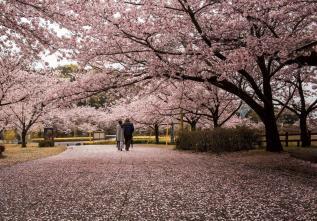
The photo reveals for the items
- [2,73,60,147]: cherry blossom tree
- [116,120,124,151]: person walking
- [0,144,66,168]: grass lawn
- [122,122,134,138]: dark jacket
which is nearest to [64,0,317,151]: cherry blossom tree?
[0,144,66,168]: grass lawn

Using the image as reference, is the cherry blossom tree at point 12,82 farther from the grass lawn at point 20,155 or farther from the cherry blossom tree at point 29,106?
the grass lawn at point 20,155

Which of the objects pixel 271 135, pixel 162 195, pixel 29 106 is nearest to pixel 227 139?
pixel 271 135

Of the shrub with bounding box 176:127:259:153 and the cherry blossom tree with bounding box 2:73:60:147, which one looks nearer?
the shrub with bounding box 176:127:259:153

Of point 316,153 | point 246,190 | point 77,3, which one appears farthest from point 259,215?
point 316,153

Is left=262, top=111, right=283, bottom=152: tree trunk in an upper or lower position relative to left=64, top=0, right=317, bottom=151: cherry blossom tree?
lower

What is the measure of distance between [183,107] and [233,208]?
68.5 feet

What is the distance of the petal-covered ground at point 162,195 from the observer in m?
5.53

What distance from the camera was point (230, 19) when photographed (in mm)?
13711

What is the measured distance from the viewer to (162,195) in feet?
23.1

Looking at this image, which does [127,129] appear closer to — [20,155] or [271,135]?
[20,155]

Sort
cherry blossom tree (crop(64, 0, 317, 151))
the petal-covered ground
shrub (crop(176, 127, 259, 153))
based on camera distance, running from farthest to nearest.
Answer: shrub (crop(176, 127, 259, 153)) → cherry blossom tree (crop(64, 0, 317, 151)) → the petal-covered ground

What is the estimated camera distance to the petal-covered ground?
18.1 ft

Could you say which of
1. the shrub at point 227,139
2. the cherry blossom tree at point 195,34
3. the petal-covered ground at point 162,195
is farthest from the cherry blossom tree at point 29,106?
the petal-covered ground at point 162,195

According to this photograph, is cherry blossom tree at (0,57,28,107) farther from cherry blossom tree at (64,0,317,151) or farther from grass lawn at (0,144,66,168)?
cherry blossom tree at (64,0,317,151)
